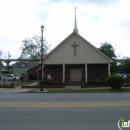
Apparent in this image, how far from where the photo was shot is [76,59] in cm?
3416

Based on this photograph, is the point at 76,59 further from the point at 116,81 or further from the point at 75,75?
the point at 116,81

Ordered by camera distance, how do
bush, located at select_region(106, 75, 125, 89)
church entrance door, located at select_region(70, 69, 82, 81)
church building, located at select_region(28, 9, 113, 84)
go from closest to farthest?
1. bush, located at select_region(106, 75, 125, 89)
2. church building, located at select_region(28, 9, 113, 84)
3. church entrance door, located at select_region(70, 69, 82, 81)

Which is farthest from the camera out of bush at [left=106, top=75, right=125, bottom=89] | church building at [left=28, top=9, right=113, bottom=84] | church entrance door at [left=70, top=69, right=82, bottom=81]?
church entrance door at [left=70, top=69, right=82, bottom=81]

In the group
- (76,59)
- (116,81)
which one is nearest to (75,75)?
(76,59)

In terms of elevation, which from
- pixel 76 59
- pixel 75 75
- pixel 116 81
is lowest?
pixel 116 81

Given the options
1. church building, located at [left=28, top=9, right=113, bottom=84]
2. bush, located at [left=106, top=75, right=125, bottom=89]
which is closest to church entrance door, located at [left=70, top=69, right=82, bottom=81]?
church building, located at [left=28, top=9, right=113, bottom=84]

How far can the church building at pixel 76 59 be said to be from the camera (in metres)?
34.1

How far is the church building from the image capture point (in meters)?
34.1

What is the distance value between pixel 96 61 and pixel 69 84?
5273mm

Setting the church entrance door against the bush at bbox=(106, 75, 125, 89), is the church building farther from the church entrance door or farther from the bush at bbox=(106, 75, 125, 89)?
the bush at bbox=(106, 75, 125, 89)

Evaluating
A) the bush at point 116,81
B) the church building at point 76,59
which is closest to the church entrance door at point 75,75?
the church building at point 76,59

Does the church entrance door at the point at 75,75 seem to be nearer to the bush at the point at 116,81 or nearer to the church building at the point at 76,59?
the church building at the point at 76,59
